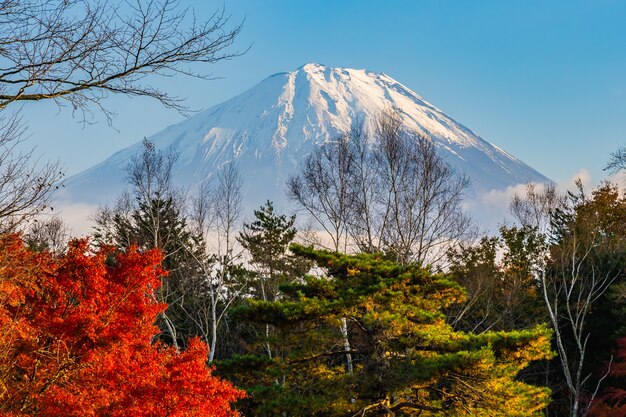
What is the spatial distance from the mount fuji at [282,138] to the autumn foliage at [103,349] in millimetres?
64569

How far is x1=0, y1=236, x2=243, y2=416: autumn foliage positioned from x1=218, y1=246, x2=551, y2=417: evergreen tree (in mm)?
1217

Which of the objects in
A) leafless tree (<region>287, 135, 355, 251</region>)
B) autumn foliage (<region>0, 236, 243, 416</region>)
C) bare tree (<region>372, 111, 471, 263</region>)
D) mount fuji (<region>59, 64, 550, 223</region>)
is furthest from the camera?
mount fuji (<region>59, 64, 550, 223</region>)

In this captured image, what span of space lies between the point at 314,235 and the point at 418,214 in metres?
3.81

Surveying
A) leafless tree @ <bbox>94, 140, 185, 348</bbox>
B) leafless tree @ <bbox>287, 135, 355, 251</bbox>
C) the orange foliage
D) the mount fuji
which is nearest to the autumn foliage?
leafless tree @ <bbox>94, 140, 185, 348</bbox>

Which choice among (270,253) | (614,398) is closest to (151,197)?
(270,253)

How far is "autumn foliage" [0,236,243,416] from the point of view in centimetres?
991

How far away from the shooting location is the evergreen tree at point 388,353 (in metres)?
10.3

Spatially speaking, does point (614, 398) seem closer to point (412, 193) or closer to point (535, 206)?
point (535, 206)

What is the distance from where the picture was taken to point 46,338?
12.3m

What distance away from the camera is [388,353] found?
37.2 ft

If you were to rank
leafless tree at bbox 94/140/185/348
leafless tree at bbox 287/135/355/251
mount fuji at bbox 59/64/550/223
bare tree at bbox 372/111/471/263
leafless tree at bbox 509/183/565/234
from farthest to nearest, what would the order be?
mount fuji at bbox 59/64/550/223 < leafless tree at bbox 509/183/565/234 < leafless tree at bbox 94/140/185/348 < leafless tree at bbox 287/135/355/251 < bare tree at bbox 372/111/471/263

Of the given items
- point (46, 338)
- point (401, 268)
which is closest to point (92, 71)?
point (401, 268)

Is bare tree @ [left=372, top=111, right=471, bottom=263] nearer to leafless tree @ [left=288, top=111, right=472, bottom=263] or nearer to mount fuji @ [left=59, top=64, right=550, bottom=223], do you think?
leafless tree @ [left=288, top=111, right=472, bottom=263]

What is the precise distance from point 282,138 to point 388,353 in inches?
3818
